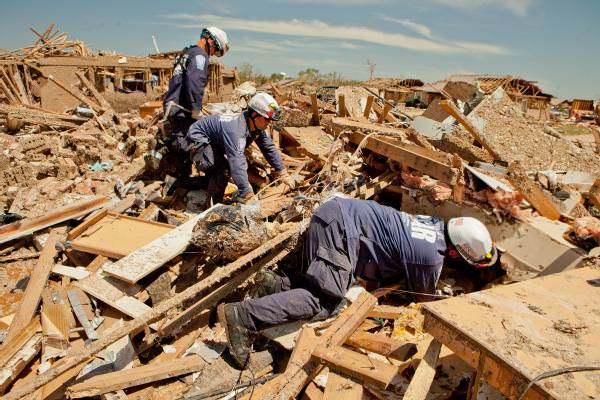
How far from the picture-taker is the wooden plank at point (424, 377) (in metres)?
1.99

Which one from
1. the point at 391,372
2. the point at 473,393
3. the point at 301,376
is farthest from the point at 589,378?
the point at 301,376

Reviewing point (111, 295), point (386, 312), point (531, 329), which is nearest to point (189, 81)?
point (111, 295)

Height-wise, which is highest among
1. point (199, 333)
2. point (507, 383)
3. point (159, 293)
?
point (507, 383)

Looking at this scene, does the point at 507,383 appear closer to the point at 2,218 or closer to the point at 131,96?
the point at 2,218

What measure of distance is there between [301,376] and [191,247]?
1.79m

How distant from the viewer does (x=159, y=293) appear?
3.41 m

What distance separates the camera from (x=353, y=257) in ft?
Answer: 10.5

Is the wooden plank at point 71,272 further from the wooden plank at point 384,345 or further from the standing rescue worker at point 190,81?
the wooden plank at point 384,345

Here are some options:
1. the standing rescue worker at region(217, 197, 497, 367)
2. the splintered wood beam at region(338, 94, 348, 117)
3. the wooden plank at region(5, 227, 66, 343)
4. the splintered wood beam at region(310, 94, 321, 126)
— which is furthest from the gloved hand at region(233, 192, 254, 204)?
the splintered wood beam at region(310, 94, 321, 126)

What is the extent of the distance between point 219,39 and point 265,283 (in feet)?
12.6

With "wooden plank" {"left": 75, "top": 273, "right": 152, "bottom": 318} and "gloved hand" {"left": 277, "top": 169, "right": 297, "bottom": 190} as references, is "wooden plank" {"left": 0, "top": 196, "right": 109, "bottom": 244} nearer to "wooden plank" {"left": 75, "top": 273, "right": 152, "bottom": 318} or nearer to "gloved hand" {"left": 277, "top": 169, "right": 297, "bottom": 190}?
"wooden plank" {"left": 75, "top": 273, "right": 152, "bottom": 318}

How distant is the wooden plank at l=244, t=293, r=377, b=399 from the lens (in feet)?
7.77

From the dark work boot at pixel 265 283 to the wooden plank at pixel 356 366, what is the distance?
90cm

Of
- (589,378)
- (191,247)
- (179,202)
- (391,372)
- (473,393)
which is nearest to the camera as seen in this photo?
(589,378)
